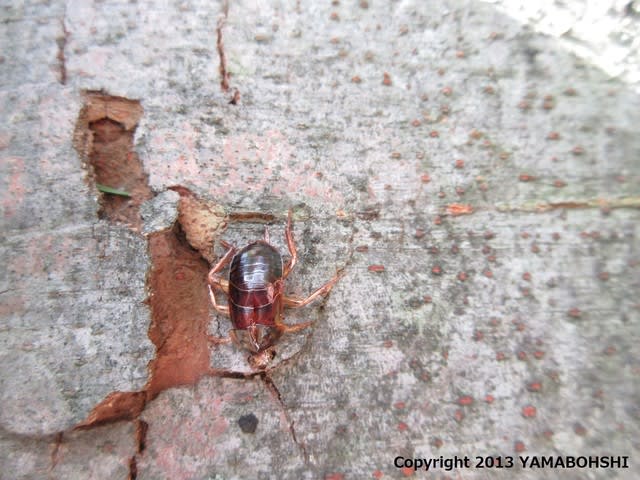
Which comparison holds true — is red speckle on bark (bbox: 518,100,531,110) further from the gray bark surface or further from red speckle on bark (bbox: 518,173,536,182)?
red speckle on bark (bbox: 518,173,536,182)

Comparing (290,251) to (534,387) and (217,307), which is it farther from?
(534,387)

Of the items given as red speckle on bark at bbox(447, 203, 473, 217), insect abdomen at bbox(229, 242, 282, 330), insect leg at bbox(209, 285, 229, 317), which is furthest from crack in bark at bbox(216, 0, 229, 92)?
red speckle on bark at bbox(447, 203, 473, 217)

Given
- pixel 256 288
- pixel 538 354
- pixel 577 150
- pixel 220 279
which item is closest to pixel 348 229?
pixel 256 288

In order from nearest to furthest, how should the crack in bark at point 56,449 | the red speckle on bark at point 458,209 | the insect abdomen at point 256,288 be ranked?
1. the crack in bark at point 56,449
2. the insect abdomen at point 256,288
3. the red speckle on bark at point 458,209

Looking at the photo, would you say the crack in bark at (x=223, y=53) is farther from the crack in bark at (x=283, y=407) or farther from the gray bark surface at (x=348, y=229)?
the crack in bark at (x=283, y=407)

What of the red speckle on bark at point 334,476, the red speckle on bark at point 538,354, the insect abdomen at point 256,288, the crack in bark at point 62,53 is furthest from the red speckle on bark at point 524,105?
the crack in bark at point 62,53

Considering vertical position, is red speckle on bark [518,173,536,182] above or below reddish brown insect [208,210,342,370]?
above
